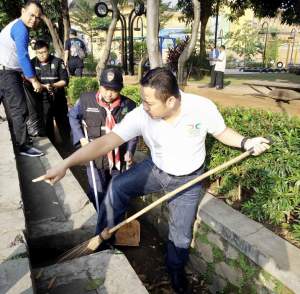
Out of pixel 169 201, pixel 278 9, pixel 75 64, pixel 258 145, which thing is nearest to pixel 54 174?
pixel 169 201

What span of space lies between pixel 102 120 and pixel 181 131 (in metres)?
1.31

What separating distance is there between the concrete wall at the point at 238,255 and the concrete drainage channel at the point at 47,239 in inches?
35.8

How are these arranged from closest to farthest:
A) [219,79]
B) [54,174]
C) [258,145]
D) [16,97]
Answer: [54,174]
[258,145]
[16,97]
[219,79]

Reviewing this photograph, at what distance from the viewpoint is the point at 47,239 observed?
3375 millimetres

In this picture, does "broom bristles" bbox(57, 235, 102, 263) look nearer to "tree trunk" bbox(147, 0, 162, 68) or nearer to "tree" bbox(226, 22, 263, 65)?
"tree trunk" bbox(147, 0, 162, 68)

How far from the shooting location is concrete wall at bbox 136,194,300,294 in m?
2.64

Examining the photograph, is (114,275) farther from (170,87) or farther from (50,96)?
(50,96)

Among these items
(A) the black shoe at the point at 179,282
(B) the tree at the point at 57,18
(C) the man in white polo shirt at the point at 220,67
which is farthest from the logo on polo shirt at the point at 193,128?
(C) the man in white polo shirt at the point at 220,67

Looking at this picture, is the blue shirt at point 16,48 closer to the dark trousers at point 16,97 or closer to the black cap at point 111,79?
the dark trousers at point 16,97

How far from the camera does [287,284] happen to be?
8.35ft

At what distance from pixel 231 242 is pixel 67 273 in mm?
1379

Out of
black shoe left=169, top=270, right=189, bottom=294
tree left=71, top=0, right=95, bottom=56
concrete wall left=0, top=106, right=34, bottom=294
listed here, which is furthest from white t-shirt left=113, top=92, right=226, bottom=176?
tree left=71, top=0, right=95, bottom=56

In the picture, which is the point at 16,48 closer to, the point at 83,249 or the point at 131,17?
the point at 83,249

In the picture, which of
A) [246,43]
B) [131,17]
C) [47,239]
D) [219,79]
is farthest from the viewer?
[246,43]
